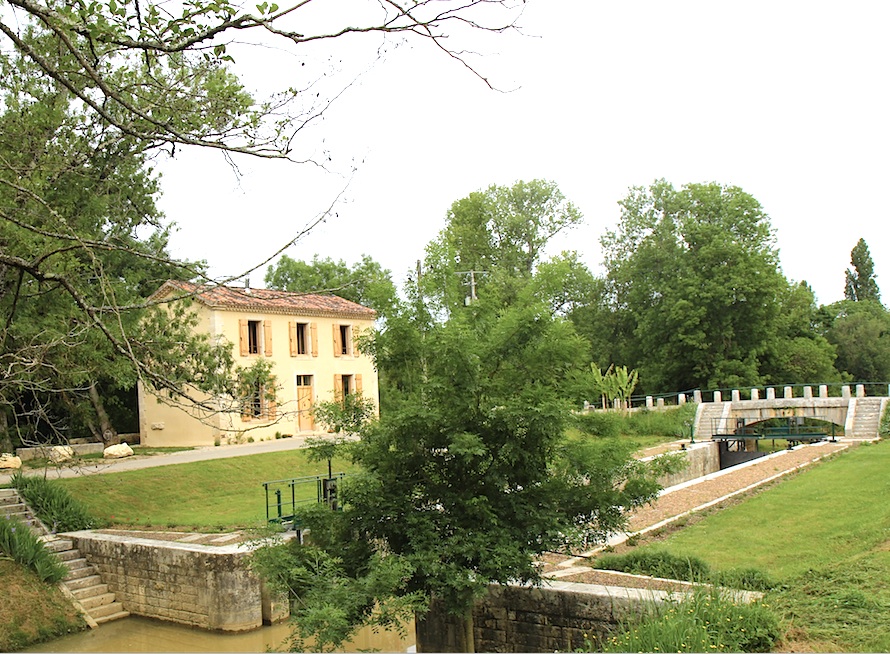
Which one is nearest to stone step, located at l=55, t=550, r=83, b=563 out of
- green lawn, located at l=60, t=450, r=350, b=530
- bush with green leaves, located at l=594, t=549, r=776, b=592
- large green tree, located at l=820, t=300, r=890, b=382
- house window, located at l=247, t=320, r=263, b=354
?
green lawn, located at l=60, t=450, r=350, b=530

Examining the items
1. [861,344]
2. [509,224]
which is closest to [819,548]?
[509,224]

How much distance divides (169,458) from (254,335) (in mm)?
7918

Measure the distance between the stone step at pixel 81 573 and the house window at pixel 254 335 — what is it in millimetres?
15484

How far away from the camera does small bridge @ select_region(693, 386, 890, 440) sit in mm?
30828

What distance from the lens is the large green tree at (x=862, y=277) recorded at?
52.9 m

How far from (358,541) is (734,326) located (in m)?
35.0

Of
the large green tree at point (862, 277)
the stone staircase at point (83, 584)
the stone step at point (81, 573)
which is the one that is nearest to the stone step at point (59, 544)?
the stone staircase at point (83, 584)

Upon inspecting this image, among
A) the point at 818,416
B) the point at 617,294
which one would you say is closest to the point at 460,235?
the point at 617,294

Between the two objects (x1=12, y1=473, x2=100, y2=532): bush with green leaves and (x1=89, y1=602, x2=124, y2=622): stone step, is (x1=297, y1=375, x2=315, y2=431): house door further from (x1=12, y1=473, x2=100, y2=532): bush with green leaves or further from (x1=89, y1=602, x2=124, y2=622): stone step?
(x1=89, y1=602, x2=124, y2=622): stone step

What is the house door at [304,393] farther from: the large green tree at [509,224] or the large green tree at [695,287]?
the large green tree at [695,287]

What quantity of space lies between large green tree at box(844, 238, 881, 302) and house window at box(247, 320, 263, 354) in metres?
41.6

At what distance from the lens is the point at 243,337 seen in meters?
28.5

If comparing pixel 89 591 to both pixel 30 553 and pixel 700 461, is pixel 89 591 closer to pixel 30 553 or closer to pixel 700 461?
pixel 30 553

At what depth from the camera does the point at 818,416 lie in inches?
1292
